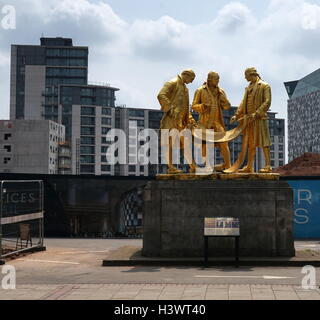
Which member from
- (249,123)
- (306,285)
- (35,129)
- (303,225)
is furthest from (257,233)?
(35,129)

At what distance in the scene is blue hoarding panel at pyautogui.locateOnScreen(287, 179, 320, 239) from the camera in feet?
107

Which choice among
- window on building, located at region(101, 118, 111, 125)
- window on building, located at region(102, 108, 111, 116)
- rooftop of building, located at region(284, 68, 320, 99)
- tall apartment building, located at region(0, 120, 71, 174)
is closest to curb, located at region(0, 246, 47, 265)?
tall apartment building, located at region(0, 120, 71, 174)

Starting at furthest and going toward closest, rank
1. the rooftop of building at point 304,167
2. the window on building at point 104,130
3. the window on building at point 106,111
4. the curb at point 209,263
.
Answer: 1. the window on building at point 106,111
2. the window on building at point 104,130
3. the rooftop of building at point 304,167
4. the curb at point 209,263

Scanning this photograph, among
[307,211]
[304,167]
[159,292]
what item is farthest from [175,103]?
[304,167]

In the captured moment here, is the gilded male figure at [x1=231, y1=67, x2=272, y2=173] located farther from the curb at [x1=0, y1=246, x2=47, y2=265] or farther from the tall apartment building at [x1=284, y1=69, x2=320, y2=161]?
the tall apartment building at [x1=284, y1=69, x2=320, y2=161]

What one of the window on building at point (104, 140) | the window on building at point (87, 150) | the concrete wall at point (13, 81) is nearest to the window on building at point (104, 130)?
the window on building at point (104, 140)

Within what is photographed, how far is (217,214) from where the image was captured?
19484 millimetres

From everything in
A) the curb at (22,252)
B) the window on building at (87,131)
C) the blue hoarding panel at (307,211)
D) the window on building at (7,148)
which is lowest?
the curb at (22,252)

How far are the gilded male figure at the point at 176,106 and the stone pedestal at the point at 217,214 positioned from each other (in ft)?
4.10

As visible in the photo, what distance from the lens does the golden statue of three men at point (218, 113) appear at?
20312 millimetres

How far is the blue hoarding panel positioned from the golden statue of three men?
1290 centimetres

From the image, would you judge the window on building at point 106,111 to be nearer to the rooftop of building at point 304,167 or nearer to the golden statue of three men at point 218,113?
the rooftop of building at point 304,167

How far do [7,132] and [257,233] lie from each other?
86834 mm

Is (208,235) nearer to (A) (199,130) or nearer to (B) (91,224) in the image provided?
(A) (199,130)
